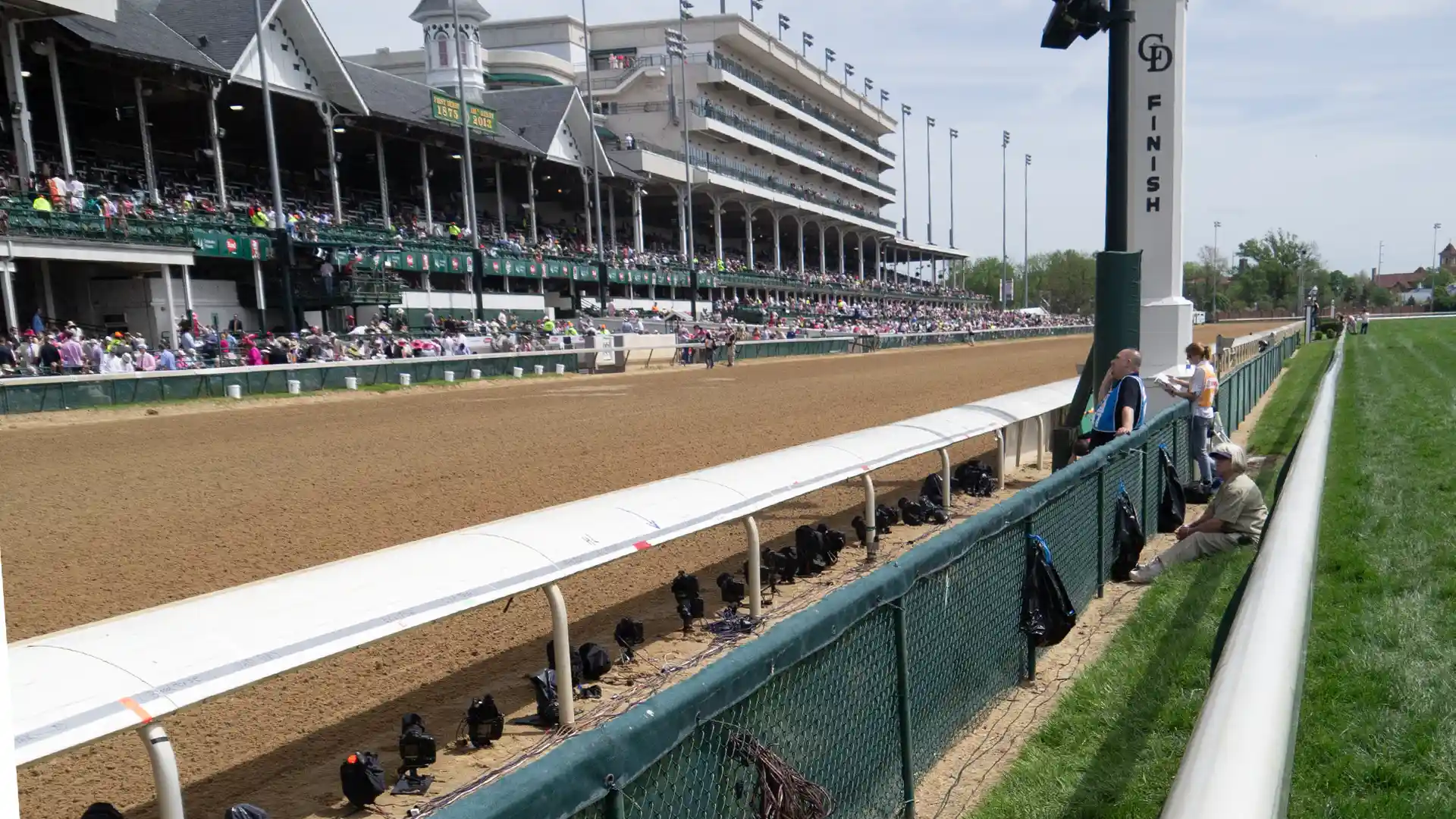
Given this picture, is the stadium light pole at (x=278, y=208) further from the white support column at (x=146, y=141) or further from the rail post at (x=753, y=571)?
the rail post at (x=753, y=571)

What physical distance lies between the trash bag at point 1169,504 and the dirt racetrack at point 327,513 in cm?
299

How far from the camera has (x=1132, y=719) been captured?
13.9 ft

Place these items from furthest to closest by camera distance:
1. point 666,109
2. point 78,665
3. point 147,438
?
point 666,109 < point 147,438 < point 78,665

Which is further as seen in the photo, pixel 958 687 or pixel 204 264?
pixel 204 264

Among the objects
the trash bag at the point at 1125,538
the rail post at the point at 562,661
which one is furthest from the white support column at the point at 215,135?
the trash bag at the point at 1125,538

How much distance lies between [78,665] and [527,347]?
27080 millimetres

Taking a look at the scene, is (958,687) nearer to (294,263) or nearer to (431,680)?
(431,680)

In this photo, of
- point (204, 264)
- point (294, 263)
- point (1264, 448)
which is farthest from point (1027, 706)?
point (204, 264)

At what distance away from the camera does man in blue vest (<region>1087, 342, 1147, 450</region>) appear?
7305mm

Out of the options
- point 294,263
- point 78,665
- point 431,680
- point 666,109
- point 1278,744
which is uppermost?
point 666,109

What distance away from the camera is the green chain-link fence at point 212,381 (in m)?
16.6

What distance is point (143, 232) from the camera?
25.4 m

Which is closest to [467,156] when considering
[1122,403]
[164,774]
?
[1122,403]

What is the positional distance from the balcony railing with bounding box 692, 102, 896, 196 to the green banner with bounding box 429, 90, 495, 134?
24.2 m
